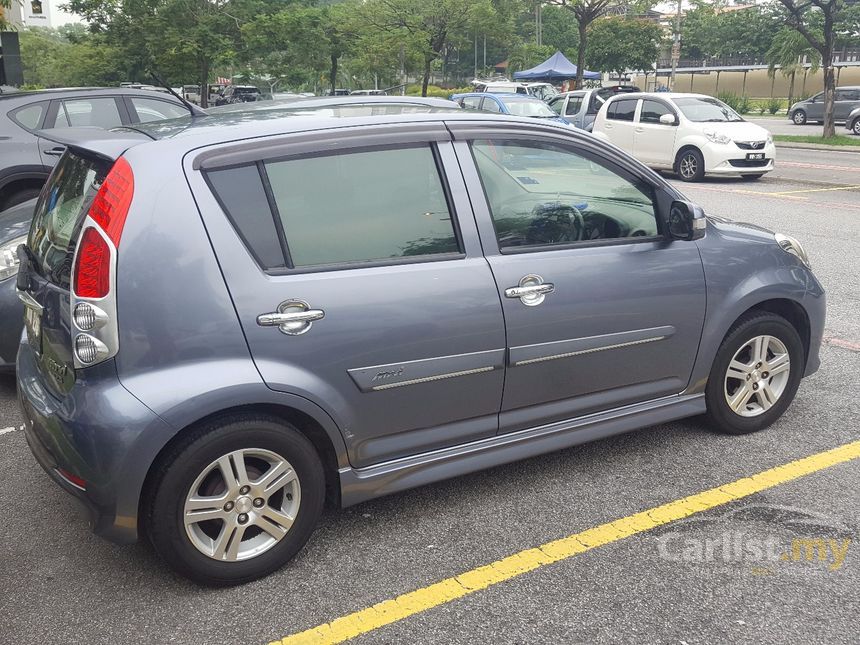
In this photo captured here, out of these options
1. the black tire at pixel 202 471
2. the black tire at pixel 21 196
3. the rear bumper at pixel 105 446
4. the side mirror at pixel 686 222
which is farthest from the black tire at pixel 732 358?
the black tire at pixel 21 196

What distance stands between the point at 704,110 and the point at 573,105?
489cm

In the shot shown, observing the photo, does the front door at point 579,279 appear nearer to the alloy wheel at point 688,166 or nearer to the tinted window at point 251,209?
the tinted window at point 251,209

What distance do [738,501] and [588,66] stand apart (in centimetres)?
6536

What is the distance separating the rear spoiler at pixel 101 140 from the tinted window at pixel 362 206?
1.75 ft

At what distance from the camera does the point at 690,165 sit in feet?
53.4

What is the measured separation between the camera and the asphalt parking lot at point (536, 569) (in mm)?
2785

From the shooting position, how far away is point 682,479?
3830 mm

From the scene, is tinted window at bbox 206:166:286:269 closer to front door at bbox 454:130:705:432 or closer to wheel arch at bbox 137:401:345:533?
wheel arch at bbox 137:401:345:533

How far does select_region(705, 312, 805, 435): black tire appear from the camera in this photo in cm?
405

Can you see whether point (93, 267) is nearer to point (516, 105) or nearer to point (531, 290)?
point (531, 290)

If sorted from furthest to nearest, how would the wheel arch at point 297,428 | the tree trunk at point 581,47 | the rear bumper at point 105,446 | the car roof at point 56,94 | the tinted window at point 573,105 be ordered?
the tree trunk at point 581,47 < the tinted window at point 573,105 < the car roof at point 56,94 < the wheel arch at point 297,428 < the rear bumper at point 105,446

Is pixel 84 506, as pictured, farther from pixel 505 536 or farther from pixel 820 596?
pixel 820 596

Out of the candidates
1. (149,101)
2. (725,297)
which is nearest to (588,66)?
(149,101)

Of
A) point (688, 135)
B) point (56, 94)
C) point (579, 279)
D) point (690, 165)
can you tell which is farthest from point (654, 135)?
point (579, 279)
